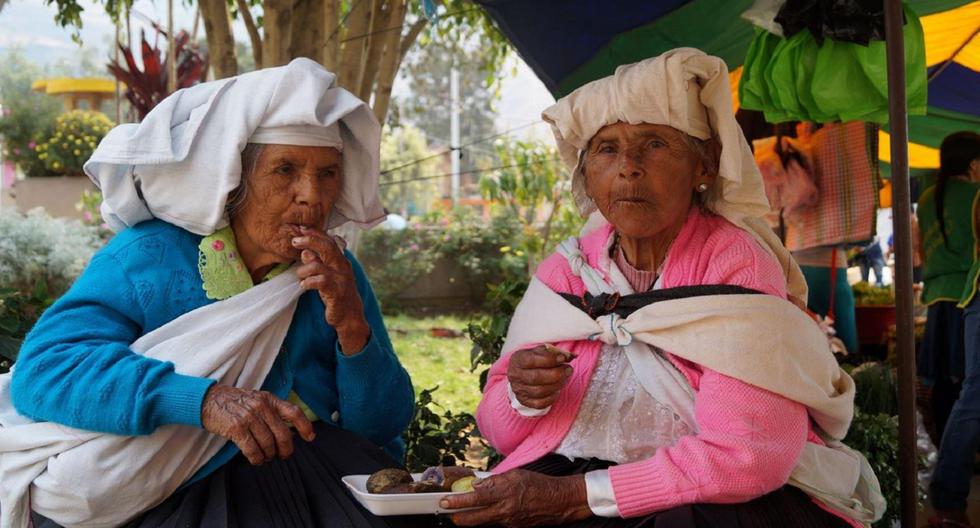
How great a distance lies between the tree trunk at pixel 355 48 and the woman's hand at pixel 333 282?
2.38 m

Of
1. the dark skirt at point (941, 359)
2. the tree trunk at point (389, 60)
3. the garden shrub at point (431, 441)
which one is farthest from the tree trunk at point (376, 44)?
the dark skirt at point (941, 359)

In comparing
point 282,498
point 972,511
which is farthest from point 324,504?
point 972,511

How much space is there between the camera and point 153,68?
783cm

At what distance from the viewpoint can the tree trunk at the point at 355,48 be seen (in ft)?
15.3

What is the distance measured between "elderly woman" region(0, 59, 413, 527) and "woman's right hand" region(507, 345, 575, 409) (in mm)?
410

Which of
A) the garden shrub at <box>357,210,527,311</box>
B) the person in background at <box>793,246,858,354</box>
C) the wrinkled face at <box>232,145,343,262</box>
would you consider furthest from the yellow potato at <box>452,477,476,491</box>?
the garden shrub at <box>357,210,527,311</box>

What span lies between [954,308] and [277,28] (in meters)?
4.32

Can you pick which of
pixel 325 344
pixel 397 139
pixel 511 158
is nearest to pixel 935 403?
pixel 325 344

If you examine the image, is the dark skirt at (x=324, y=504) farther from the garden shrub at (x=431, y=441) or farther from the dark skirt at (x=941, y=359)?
the dark skirt at (x=941, y=359)

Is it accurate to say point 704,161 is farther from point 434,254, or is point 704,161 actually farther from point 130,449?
point 434,254

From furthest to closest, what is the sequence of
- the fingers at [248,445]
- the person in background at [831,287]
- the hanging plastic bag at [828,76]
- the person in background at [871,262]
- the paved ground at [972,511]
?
the person in background at [871,262] → the person in background at [831,287] → the paved ground at [972,511] → the hanging plastic bag at [828,76] → the fingers at [248,445]

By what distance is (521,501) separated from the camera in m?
2.19

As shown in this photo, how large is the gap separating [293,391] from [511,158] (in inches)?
361

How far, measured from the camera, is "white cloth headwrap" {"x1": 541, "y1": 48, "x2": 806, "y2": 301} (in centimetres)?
239
